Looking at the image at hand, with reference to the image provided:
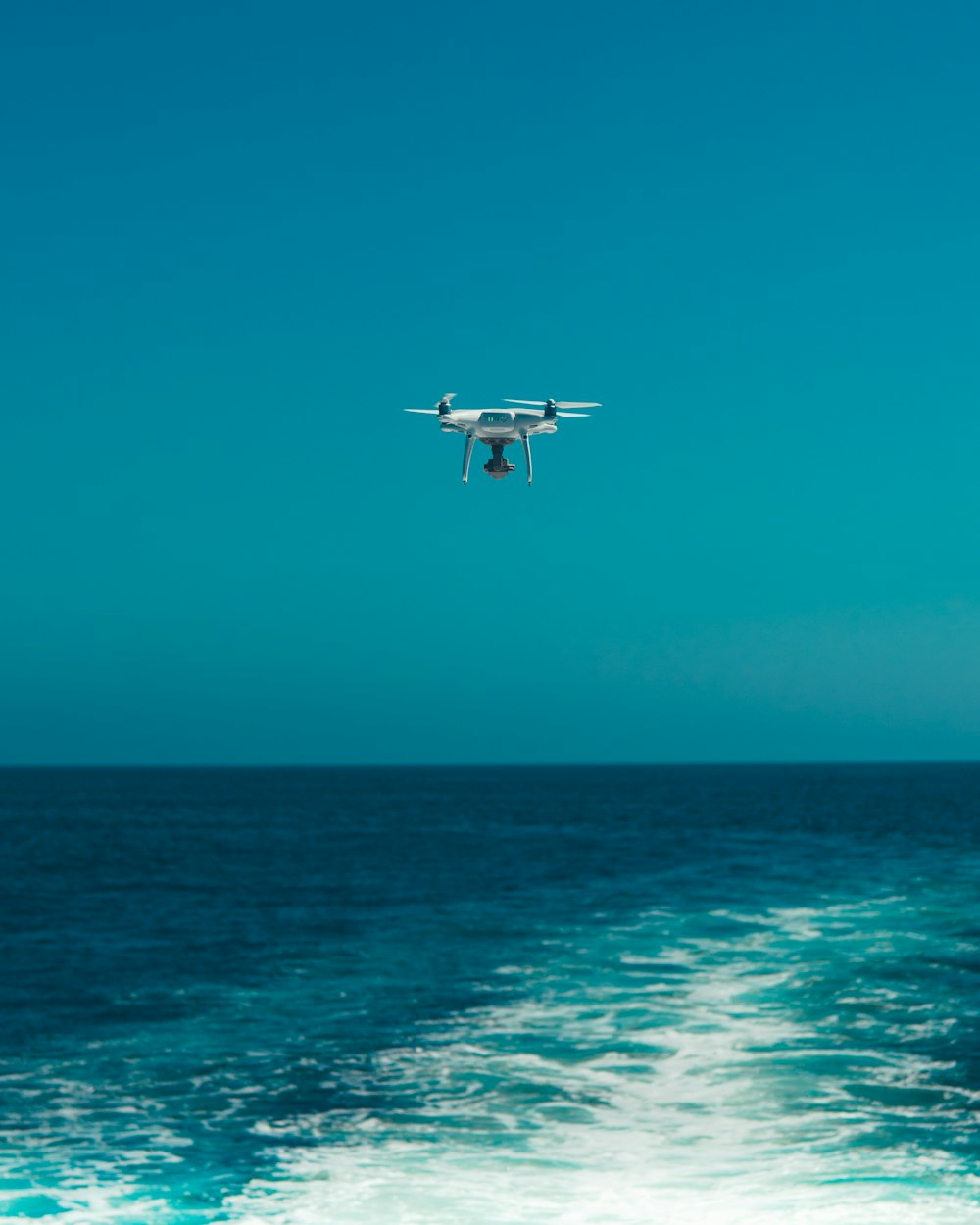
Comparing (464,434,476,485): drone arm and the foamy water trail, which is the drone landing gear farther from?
the foamy water trail

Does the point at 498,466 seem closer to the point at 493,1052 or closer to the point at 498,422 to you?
the point at 498,422

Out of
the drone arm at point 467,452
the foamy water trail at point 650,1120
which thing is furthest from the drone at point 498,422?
the foamy water trail at point 650,1120

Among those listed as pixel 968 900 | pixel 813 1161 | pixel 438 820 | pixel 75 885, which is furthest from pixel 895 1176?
pixel 438 820

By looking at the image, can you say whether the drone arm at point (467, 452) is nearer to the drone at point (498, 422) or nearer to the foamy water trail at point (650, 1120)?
the drone at point (498, 422)

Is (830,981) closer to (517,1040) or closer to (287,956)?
(517,1040)

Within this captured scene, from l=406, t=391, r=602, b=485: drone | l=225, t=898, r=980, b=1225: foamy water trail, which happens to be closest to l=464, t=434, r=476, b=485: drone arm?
l=406, t=391, r=602, b=485: drone
